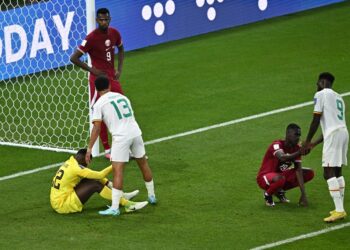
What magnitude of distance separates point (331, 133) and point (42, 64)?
7.17m

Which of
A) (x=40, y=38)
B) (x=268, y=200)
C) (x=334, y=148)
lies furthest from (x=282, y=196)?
(x=40, y=38)

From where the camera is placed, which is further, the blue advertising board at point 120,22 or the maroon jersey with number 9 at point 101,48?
the blue advertising board at point 120,22

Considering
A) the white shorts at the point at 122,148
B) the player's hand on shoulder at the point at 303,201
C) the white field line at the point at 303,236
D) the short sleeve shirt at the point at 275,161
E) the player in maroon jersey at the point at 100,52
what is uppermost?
the player in maroon jersey at the point at 100,52

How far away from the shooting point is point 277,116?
18062 mm

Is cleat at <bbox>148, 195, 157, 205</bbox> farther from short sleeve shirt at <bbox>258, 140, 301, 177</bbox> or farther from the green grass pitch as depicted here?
short sleeve shirt at <bbox>258, 140, 301, 177</bbox>

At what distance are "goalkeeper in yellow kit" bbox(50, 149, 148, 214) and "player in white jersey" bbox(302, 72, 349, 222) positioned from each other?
2.39 metres

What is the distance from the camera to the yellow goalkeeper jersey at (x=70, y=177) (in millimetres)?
13469

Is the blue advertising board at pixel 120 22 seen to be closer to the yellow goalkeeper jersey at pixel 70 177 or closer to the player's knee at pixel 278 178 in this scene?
the yellow goalkeeper jersey at pixel 70 177

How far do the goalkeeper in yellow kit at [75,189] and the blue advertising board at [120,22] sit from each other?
5.15 meters

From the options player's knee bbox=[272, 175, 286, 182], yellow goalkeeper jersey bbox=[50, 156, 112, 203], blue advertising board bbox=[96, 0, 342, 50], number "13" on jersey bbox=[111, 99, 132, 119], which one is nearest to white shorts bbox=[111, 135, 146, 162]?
yellow goalkeeper jersey bbox=[50, 156, 112, 203]

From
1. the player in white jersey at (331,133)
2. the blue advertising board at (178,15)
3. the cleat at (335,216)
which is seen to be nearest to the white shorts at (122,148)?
the player in white jersey at (331,133)

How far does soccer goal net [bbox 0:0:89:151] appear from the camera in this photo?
60.7 feet

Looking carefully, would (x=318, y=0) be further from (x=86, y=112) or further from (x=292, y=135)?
(x=292, y=135)

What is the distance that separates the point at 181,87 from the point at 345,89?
2985 mm
